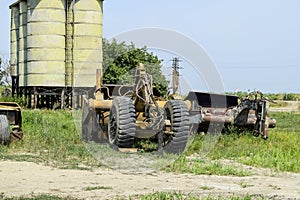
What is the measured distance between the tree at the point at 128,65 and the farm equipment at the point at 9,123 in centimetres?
328

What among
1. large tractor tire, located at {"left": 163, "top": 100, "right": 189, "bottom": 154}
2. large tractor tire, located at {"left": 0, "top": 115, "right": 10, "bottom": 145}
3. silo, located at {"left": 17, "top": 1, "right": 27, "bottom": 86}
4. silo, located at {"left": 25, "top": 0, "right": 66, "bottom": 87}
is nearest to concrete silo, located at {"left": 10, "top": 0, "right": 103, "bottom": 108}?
silo, located at {"left": 25, "top": 0, "right": 66, "bottom": 87}

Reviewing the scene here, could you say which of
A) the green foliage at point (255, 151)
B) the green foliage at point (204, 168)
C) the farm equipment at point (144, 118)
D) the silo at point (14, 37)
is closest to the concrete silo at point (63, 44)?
the silo at point (14, 37)

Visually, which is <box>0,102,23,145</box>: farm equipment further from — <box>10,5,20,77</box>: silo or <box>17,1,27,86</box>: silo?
<box>10,5,20,77</box>: silo

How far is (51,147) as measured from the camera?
14.7 m

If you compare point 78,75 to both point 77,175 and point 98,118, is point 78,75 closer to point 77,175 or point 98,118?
point 98,118

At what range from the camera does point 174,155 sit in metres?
13.3

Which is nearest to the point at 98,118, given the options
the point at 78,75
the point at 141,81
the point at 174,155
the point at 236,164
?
the point at 141,81

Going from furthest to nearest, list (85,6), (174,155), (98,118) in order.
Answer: (85,6)
(98,118)
(174,155)

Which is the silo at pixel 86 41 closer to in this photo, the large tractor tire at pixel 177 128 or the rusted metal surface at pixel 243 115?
the rusted metal surface at pixel 243 115

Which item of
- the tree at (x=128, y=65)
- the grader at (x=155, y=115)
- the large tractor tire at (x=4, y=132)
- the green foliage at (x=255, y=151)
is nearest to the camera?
the green foliage at (x=255, y=151)

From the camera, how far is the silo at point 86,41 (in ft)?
107

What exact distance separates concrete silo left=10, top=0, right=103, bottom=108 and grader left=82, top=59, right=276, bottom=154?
1409cm

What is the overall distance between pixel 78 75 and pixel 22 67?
3.89 meters

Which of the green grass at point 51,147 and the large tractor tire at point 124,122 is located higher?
the large tractor tire at point 124,122
